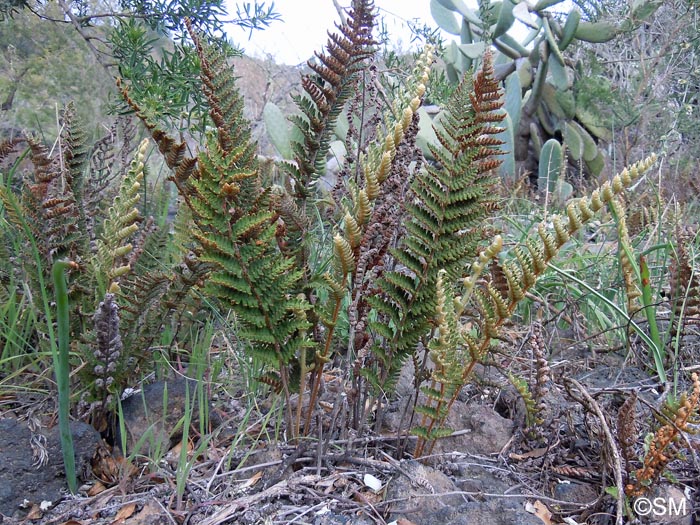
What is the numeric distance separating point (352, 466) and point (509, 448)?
0.43 meters

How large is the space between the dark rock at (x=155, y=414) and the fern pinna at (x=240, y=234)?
0.99ft

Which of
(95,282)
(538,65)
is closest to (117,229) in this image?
(95,282)

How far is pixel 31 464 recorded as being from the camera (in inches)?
50.1

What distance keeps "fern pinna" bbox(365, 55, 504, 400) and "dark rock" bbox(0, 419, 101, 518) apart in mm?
664

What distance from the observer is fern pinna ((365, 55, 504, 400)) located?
48.1 inches

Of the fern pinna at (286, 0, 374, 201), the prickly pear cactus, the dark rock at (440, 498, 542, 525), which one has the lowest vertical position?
the dark rock at (440, 498, 542, 525)

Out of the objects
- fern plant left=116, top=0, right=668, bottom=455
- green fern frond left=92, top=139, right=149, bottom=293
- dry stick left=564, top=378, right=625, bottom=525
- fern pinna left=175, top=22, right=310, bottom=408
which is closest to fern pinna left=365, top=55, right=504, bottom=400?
fern plant left=116, top=0, right=668, bottom=455

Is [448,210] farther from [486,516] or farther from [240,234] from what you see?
[486,516]

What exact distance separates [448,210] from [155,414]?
0.89 metres

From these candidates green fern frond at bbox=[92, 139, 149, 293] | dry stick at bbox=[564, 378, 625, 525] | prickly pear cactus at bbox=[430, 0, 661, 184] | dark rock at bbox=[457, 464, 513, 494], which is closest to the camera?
dry stick at bbox=[564, 378, 625, 525]

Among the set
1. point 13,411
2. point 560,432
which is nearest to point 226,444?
point 13,411

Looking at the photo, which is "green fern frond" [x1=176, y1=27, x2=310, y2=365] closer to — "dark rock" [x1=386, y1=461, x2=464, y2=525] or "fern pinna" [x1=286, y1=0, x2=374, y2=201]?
"fern pinna" [x1=286, y1=0, x2=374, y2=201]

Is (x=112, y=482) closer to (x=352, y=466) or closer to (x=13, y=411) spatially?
(x=13, y=411)

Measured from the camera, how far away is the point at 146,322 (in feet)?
4.62
